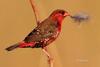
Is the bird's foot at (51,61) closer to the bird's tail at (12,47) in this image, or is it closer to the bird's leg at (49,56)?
the bird's leg at (49,56)

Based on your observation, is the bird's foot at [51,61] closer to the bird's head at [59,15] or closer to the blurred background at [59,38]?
the blurred background at [59,38]

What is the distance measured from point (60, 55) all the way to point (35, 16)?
0.18m

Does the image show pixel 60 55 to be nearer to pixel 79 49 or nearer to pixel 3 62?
pixel 79 49

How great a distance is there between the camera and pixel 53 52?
1.79 meters

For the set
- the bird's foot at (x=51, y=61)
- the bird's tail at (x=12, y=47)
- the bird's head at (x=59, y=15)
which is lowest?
the bird's foot at (x=51, y=61)

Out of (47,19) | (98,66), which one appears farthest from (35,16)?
(98,66)


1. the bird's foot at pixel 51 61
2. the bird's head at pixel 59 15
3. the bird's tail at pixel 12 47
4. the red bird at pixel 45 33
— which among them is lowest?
the bird's foot at pixel 51 61

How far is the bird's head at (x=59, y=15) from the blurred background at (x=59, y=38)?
0.02 m

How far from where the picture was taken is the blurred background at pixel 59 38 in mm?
1777

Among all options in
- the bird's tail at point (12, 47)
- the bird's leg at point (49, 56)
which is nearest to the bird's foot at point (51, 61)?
the bird's leg at point (49, 56)

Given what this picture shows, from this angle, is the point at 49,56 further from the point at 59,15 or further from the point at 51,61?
the point at 59,15

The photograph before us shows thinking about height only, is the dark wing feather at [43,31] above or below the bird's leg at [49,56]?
above

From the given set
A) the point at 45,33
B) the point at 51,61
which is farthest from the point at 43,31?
the point at 51,61

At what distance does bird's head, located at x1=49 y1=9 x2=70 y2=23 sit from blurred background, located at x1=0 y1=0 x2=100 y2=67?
2 centimetres
